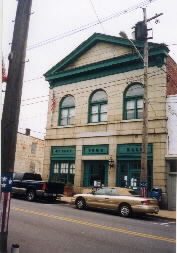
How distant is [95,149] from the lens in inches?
910

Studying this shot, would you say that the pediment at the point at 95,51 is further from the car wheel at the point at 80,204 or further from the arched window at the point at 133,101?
the car wheel at the point at 80,204

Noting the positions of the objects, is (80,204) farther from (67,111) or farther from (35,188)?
(67,111)

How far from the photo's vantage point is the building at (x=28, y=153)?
149ft

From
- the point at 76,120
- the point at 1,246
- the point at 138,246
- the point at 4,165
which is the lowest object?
the point at 138,246

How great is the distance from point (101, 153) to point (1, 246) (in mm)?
17491

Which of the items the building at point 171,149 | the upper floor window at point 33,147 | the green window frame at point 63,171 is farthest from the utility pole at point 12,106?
the upper floor window at point 33,147

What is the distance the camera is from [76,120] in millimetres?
24594

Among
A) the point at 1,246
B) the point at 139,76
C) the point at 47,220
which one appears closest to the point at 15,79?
the point at 1,246

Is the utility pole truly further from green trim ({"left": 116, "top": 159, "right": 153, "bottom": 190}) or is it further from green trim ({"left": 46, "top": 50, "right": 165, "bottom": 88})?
green trim ({"left": 46, "top": 50, "right": 165, "bottom": 88})

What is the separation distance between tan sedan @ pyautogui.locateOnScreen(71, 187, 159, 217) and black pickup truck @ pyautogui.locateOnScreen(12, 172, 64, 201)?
116 inches

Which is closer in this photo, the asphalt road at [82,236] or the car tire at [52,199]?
the asphalt road at [82,236]

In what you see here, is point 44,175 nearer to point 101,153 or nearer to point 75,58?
point 101,153

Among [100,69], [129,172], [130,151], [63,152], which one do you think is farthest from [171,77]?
[63,152]

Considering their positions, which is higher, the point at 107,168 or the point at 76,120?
the point at 76,120
